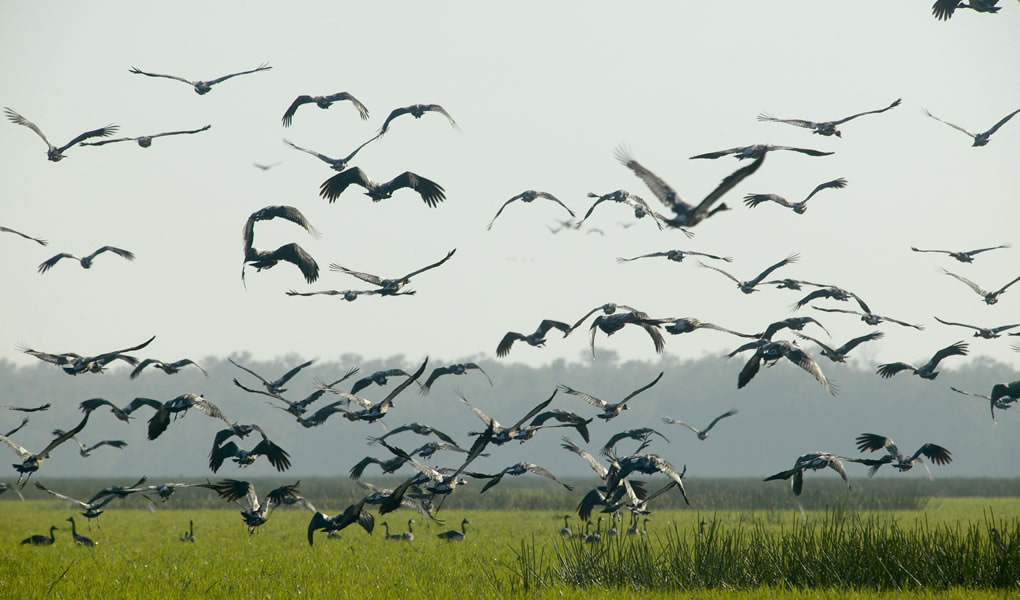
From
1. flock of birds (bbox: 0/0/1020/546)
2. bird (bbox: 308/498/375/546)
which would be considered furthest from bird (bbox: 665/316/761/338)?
bird (bbox: 308/498/375/546)

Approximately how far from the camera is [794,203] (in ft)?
71.6

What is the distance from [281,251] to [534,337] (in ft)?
18.5

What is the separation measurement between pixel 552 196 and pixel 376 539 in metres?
14.6

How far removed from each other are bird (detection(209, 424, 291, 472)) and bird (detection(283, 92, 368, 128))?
6378 mm

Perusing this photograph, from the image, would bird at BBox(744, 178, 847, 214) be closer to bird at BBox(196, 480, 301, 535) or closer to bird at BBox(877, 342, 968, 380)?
bird at BBox(877, 342, 968, 380)

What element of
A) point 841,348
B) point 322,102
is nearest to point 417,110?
point 322,102

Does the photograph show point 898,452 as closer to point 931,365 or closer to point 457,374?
point 931,365

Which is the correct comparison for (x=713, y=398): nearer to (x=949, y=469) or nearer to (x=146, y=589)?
(x=949, y=469)

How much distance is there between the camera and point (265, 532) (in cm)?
3669

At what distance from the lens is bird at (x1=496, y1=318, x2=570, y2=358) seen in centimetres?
2189

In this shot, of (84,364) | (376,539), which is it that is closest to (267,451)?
(84,364)

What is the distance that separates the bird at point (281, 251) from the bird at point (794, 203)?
29.9ft

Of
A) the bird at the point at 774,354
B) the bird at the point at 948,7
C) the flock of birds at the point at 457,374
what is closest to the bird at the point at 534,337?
the flock of birds at the point at 457,374

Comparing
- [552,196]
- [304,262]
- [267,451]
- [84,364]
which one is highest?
[552,196]
